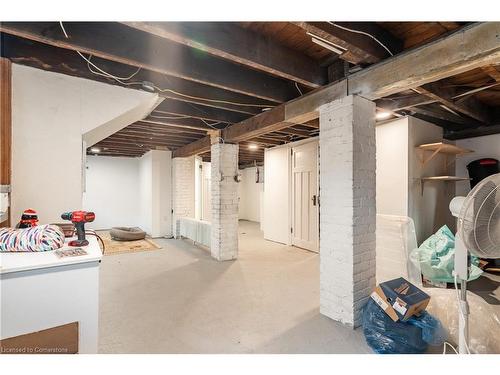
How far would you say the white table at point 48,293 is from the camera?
4.08 ft

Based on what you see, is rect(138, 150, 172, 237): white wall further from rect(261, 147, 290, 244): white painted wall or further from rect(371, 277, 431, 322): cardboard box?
rect(371, 277, 431, 322): cardboard box

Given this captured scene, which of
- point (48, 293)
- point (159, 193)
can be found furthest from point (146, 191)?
point (48, 293)

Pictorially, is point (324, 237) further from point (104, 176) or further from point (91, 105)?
point (104, 176)

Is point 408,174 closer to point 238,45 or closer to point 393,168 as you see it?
point 393,168

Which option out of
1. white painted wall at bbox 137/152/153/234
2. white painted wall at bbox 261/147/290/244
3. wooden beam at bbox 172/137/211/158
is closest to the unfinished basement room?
wooden beam at bbox 172/137/211/158

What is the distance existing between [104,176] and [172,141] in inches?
136

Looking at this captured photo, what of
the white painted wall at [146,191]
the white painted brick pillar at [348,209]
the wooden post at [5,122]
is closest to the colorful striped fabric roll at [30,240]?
the wooden post at [5,122]

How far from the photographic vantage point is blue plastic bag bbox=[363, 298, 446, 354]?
1.83m

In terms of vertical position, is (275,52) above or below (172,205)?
above

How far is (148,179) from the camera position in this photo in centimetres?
685

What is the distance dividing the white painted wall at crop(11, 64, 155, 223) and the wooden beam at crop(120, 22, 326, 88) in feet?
3.86

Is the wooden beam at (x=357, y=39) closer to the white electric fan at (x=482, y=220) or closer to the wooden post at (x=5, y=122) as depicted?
the white electric fan at (x=482, y=220)

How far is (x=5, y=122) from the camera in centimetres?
189
